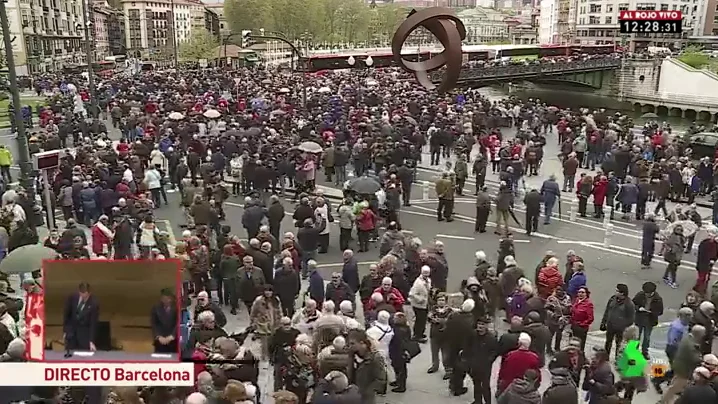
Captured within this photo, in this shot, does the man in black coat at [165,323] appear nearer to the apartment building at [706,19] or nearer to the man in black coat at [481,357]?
the man in black coat at [481,357]

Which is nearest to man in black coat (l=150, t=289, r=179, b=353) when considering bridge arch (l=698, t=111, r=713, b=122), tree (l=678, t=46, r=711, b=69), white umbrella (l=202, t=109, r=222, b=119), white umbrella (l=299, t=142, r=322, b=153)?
white umbrella (l=299, t=142, r=322, b=153)

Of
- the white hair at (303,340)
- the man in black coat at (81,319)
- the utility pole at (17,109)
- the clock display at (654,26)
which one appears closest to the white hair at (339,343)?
the white hair at (303,340)

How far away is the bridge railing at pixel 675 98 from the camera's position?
2260 inches

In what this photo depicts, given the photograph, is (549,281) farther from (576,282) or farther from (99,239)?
(99,239)

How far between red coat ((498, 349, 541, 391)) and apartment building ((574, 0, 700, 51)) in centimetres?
10779

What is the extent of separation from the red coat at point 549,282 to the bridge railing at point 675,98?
51388mm

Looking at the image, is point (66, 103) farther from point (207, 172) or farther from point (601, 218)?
point (601, 218)

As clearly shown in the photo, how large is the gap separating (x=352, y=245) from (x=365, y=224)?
0.95 meters

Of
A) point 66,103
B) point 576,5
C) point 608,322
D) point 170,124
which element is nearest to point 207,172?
point 170,124

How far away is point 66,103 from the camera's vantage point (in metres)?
33.2

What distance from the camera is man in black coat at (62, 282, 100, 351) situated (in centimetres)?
473

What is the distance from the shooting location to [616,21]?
113 meters

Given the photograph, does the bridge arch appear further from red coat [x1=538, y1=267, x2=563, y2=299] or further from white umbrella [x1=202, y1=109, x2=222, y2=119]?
red coat [x1=538, y1=267, x2=563, y2=299]

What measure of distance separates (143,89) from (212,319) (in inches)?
1174
